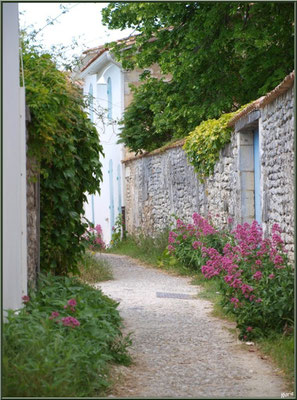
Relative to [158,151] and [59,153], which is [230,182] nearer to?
[59,153]

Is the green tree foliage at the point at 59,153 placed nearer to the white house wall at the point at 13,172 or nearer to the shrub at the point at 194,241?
the white house wall at the point at 13,172

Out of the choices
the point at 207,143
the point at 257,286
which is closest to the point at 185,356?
the point at 257,286

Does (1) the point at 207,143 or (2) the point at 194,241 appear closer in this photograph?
(2) the point at 194,241

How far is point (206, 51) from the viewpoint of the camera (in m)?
13.6

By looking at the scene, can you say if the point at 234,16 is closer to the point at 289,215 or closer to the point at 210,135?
the point at 210,135

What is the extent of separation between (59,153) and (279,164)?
8.68 feet

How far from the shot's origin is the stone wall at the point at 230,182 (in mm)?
7613

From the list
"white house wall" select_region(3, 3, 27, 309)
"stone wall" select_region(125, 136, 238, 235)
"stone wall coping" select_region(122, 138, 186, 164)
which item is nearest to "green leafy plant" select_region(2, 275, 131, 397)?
"white house wall" select_region(3, 3, 27, 309)

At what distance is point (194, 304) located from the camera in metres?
8.75

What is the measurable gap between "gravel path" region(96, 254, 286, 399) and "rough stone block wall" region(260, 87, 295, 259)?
54.2 inches

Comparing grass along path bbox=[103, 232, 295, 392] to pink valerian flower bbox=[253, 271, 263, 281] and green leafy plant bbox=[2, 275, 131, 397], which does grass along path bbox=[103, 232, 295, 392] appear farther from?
green leafy plant bbox=[2, 275, 131, 397]

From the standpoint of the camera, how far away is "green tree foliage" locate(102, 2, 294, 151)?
42.5 feet

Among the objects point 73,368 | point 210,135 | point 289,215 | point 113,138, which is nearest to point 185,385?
point 73,368

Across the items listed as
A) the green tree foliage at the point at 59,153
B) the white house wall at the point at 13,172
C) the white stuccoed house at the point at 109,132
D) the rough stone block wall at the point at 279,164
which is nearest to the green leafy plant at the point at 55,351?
the white house wall at the point at 13,172
